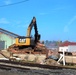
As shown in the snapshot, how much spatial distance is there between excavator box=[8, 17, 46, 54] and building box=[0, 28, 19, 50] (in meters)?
19.6

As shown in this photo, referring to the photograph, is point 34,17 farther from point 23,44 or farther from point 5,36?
point 5,36

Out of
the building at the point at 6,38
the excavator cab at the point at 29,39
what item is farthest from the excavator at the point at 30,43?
the building at the point at 6,38

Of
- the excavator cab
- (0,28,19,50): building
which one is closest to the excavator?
the excavator cab

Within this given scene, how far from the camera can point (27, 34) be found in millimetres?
49594

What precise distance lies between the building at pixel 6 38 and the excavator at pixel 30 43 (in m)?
19.6

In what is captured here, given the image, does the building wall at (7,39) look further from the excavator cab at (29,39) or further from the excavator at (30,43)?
the excavator cab at (29,39)

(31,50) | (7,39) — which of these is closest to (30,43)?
(31,50)

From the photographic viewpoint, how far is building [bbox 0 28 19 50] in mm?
71250

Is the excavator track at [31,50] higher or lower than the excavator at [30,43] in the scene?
lower

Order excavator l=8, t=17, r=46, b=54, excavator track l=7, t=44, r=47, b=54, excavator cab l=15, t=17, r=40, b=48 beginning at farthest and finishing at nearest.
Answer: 1. excavator track l=7, t=44, r=47, b=54
2. excavator l=8, t=17, r=46, b=54
3. excavator cab l=15, t=17, r=40, b=48

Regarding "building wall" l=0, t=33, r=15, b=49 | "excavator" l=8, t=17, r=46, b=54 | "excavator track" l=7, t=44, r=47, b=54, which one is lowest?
"excavator track" l=7, t=44, r=47, b=54

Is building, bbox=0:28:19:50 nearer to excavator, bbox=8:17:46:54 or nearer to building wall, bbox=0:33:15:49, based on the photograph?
building wall, bbox=0:33:15:49

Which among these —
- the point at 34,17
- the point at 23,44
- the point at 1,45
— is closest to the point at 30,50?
the point at 23,44

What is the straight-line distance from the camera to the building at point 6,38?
71.2m
